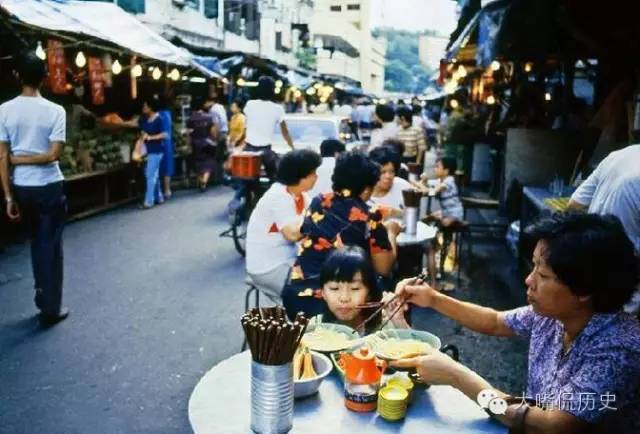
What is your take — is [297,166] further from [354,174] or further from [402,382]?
[402,382]

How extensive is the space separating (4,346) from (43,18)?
464 cm

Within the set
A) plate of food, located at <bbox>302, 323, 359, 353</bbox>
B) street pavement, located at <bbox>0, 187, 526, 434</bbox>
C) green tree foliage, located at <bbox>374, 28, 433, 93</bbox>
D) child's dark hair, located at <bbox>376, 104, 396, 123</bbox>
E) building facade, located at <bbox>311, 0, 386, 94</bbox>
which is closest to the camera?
plate of food, located at <bbox>302, 323, 359, 353</bbox>

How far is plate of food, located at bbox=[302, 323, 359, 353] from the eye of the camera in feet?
8.96

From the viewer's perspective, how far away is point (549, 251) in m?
2.26

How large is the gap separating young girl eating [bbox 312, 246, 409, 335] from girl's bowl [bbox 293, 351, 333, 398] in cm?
79

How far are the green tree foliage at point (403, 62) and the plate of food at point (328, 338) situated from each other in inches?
4318

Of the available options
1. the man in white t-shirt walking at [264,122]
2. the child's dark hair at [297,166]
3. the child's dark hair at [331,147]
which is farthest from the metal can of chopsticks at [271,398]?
the man in white t-shirt walking at [264,122]

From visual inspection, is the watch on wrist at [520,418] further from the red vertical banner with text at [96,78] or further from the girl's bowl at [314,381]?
the red vertical banner with text at [96,78]

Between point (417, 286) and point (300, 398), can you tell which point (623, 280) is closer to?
point (417, 286)

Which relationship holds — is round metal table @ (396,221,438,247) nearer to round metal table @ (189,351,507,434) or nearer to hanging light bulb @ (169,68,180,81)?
round metal table @ (189,351,507,434)

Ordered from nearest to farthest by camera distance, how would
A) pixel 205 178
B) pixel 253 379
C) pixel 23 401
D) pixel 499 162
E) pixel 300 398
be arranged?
pixel 253 379, pixel 300 398, pixel 23 401, pixel 499 162, pixel 205 178

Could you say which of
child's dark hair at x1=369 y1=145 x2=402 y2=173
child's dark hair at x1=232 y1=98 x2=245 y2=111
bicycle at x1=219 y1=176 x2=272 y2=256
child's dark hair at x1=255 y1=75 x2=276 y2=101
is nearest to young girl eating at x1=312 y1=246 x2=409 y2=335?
child's dark hair at x1=369 y1=145 x2=402 y2=173

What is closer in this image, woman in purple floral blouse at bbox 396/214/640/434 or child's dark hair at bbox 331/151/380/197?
woman in purple floral blouse at bbox 396/214/640/434

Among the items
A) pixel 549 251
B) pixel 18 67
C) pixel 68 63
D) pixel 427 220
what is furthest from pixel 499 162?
pixel 549 251
